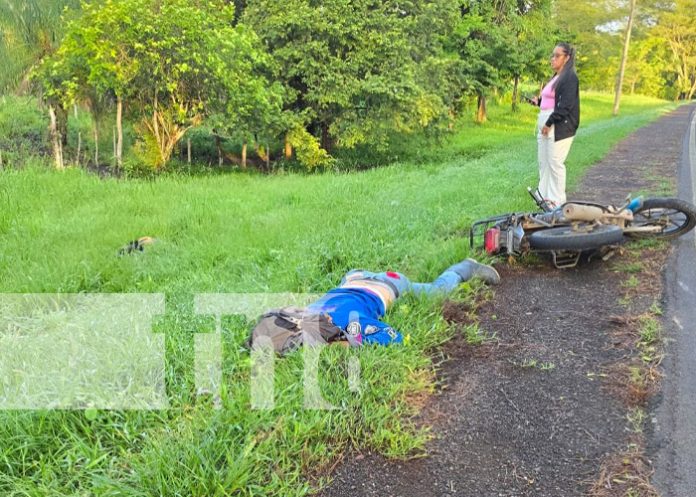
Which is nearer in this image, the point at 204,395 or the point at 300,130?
the point at 204,395

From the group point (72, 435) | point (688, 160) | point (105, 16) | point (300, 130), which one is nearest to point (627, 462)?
point (72, 435)

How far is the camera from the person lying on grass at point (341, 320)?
3297 mm

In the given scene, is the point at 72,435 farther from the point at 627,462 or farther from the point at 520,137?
the point at 520,137

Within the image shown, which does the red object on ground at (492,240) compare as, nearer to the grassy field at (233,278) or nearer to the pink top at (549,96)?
the grassy field at (233,278)

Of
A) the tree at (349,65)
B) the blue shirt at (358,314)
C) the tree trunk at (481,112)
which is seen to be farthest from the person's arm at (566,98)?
the tree trunk at (481,112)

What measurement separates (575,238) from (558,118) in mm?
1970

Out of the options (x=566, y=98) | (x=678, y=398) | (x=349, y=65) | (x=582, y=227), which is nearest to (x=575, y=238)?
(x=582, y=227)

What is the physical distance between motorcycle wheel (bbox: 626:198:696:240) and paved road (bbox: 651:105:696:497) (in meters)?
0.46

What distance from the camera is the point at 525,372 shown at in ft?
10.5

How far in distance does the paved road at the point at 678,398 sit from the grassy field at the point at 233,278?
1.02m

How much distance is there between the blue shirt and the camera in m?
3.38

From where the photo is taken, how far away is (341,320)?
3477 mm

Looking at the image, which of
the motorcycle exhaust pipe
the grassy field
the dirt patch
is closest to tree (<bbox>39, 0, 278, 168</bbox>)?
the grassy field

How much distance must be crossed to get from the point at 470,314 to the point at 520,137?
60.9 feet
